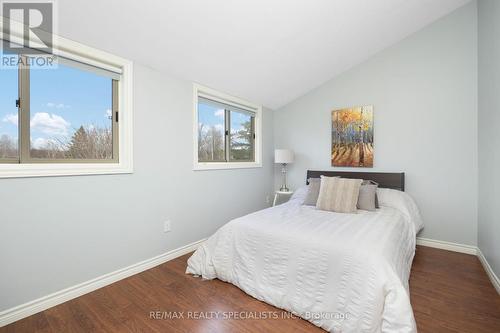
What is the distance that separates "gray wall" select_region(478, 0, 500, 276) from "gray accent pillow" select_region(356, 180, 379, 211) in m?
0.95

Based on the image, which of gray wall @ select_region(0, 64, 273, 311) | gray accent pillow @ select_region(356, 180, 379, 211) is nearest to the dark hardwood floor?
gray wall @ select_region(0, 64, 273, 311)

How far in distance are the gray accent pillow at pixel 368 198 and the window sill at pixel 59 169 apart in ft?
8.03

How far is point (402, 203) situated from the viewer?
105 inches

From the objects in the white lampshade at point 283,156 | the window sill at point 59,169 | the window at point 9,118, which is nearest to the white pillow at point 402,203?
the white lampshade at point 283,156

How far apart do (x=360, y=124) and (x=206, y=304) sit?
9.70 ft

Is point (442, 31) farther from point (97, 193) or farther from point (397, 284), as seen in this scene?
point (97, 193)

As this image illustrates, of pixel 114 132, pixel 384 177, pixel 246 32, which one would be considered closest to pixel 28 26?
pixel 114 132

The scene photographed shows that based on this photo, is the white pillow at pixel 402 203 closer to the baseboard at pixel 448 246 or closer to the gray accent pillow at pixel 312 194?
the baseboard at pixel 448 246

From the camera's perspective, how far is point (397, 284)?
1.36 metres

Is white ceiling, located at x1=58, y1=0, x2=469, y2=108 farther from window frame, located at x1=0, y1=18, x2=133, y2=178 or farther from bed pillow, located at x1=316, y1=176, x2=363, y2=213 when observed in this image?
bed pillow, located at x1=316, y1=176, x2=363, y2=213

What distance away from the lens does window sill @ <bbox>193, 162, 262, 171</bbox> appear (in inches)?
116

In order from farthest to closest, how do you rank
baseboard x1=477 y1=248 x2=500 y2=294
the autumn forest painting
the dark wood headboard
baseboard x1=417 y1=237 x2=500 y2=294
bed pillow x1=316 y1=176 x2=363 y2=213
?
the autumn forest painting < the dark wood headboard < bed pillow x1=316 y1=176 x2=363 y2=213 < baseboard x1=417 y1=237 x2=500 y2=294 < baseboard x1=477 y1=248 x2=500 y2=294

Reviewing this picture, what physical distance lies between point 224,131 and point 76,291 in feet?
8.07

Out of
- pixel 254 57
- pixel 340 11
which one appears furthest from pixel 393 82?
pixel 254 57
